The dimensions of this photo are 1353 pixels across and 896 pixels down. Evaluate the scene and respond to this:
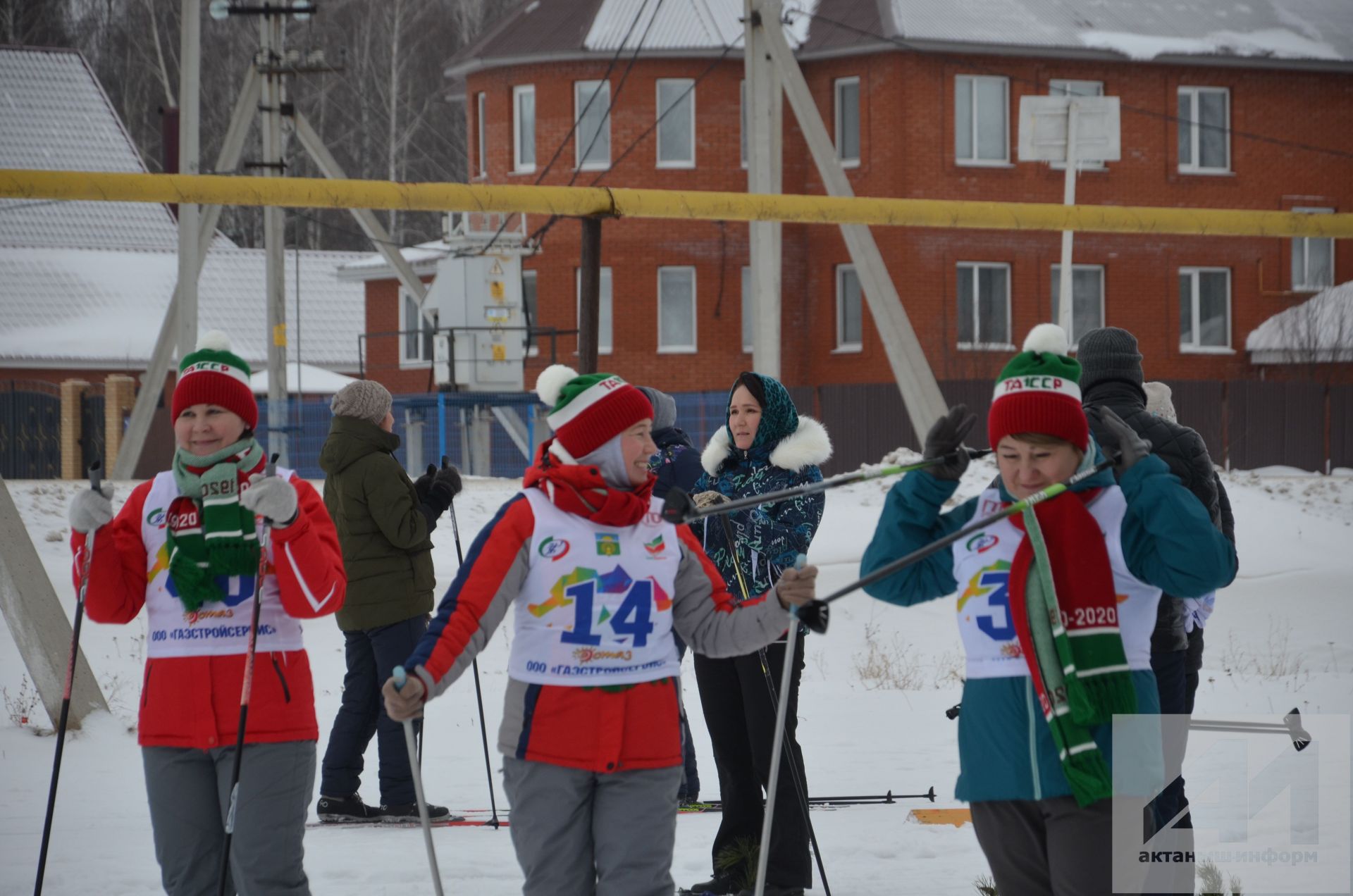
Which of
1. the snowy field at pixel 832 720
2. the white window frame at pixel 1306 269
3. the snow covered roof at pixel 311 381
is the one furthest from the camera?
the snow covered roof at pixel 311 381

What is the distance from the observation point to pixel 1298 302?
3244 centimetres

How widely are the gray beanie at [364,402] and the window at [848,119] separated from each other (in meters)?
24.3

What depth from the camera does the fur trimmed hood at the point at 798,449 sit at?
584 cm

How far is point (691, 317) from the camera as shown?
31.8m

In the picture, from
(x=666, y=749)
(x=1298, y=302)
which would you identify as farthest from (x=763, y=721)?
(x=1298, y=302)

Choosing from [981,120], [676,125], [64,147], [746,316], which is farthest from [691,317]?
[64,147]

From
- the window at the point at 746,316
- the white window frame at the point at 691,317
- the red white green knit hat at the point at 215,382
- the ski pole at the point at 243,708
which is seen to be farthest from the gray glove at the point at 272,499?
the white window frame at the point at 691,317

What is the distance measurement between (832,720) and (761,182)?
25.7 ft

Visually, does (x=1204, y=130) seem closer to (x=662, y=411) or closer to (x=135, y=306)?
(x=135, y=306)

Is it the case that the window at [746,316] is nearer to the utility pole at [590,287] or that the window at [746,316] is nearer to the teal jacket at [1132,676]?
the utility pole at [590,287]

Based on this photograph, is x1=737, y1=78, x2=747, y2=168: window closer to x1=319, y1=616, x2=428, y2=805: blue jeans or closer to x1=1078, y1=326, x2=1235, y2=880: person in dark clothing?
x1=319, y1=616, x2=428, y2=805: blue jeans

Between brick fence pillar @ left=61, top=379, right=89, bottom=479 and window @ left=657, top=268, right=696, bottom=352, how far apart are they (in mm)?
11144

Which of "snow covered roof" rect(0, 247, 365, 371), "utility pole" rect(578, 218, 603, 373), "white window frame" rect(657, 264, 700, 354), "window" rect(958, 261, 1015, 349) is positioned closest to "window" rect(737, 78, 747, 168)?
"white window frame" rect(657, 264, 700, 354)

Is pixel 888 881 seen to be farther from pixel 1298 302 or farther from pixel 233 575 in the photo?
pixel 1298 302
